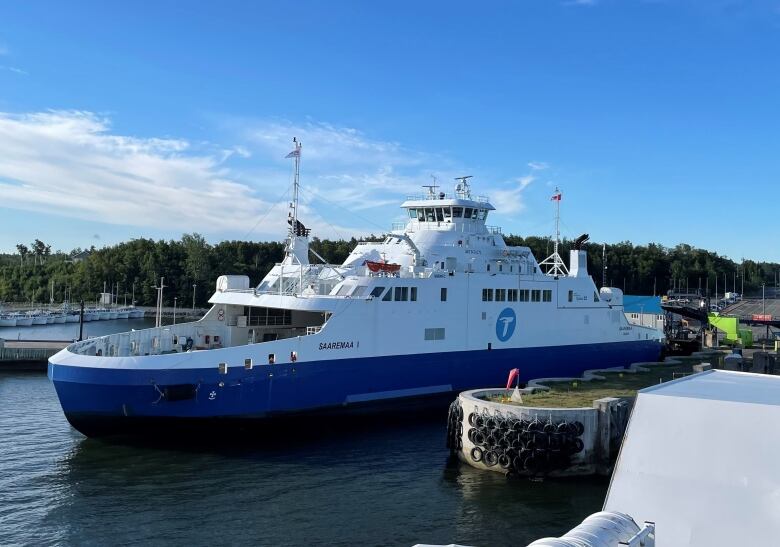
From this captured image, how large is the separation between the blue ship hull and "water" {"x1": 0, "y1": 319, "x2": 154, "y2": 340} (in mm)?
38740

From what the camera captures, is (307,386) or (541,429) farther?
(307,386)

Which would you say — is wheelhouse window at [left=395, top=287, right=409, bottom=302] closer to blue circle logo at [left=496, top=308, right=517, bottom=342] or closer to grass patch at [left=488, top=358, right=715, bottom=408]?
→ blue circle logo at [left=496, top=308, right=517, bottom=342]

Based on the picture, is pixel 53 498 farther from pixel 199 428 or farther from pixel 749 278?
pixel 749 278

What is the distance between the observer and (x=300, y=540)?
12328 mm

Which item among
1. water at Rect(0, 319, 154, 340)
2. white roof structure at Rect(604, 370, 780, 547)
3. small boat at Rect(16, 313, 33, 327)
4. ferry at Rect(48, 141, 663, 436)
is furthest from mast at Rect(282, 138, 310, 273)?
small boat at Rect(16, 313, 33, 327)

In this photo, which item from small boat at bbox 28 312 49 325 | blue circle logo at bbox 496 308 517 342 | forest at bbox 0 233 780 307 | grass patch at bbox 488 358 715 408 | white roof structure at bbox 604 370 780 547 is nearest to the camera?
white roof structure at bbox 604 370 780 547

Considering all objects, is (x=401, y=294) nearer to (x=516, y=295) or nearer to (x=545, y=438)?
(x=516, y=295)

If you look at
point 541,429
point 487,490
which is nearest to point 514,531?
point 487,490

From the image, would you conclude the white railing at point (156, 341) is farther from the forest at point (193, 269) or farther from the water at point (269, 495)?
the forest at point (193, 269)

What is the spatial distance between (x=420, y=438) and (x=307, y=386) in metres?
4.05

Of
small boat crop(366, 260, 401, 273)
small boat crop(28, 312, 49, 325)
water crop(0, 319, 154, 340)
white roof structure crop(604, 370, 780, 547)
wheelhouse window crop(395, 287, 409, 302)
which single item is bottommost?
water crop(0, 319, 154, 340)

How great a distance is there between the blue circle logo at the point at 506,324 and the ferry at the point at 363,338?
2.6 inches

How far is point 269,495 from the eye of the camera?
14.6m

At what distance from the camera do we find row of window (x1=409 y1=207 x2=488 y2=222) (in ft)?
89.1
